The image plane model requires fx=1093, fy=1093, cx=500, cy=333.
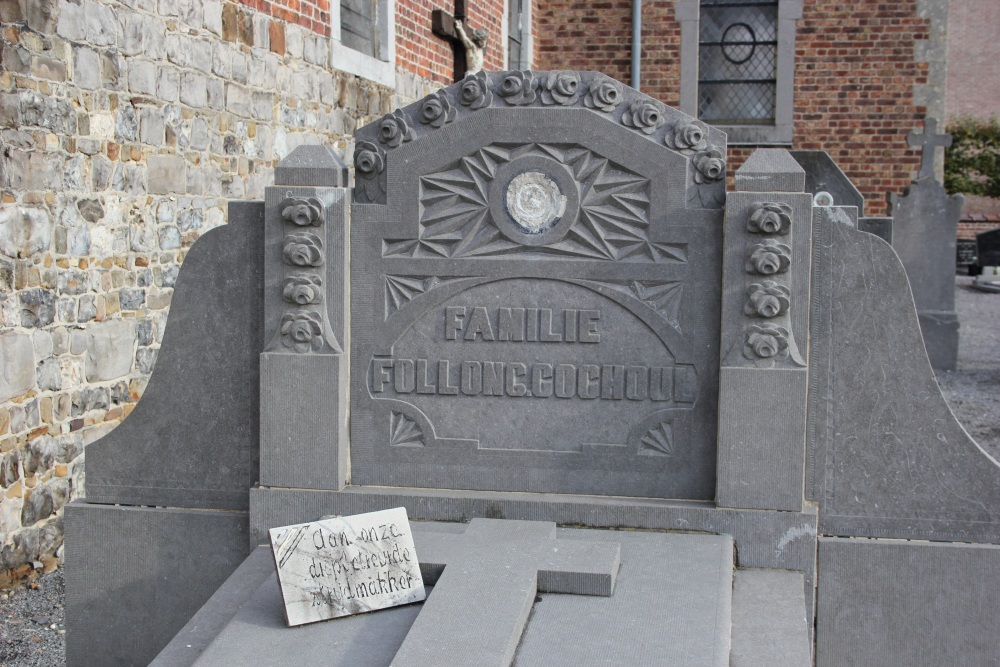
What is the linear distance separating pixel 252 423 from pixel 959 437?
2.32 meters

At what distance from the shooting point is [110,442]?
3877mm

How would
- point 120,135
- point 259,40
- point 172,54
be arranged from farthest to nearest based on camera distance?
1. point 259,40
2. point 172,54
3. point 120,135

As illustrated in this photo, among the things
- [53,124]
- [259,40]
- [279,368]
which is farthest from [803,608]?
[259,40]

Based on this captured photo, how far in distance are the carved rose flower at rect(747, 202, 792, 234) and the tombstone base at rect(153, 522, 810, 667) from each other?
3.20 feet

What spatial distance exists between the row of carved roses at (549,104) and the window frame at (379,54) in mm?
5333

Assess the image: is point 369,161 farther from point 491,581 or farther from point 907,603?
point 907,603

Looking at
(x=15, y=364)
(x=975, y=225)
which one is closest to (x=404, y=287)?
(x=15, y=364)

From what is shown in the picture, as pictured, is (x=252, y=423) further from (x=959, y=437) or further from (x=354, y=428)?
(x=959, y=437)

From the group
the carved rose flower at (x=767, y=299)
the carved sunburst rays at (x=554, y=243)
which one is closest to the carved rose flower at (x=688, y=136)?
the carved sunburst rays at (x=554, y=243)

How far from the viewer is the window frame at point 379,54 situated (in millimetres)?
8719

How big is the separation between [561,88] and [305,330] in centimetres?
116

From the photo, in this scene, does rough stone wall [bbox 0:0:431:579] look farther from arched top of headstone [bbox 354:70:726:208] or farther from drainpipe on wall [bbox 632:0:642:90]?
drainpipe on wall [bbox 632:0:642:90]

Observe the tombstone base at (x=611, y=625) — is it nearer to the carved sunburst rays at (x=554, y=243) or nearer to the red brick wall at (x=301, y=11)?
the carved sunburst rays at (x=554, y=243)

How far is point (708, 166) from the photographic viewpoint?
347 centimetres
